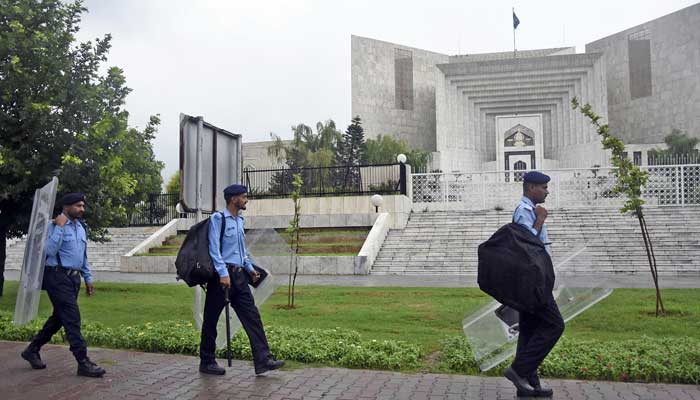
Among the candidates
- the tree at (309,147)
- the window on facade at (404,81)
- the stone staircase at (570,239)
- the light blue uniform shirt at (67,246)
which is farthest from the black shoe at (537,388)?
the window on facade at (404,81)

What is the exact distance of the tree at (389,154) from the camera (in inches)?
1606

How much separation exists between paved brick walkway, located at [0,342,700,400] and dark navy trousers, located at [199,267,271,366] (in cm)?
Result: 23

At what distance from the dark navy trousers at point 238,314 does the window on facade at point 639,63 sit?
49.6 metres

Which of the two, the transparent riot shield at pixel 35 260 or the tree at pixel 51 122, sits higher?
the tree at pixel 51 122

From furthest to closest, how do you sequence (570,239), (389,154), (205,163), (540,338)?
(389,154)
(570,239)
(205,163)
(540,338)

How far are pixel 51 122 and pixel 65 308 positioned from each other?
6297 millimetres

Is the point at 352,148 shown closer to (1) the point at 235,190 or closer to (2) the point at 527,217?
(1) the point at 235,190

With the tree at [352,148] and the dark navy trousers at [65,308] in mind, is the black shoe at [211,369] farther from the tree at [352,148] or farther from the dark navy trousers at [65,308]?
the tree at [352,148]

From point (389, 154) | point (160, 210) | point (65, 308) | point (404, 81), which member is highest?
point (404, 81)

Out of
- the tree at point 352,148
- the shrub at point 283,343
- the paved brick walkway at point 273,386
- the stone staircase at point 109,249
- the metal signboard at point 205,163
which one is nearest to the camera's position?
the paved brick walkway at point 273,386

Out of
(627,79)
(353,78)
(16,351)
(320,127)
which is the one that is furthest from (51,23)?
(627,79)

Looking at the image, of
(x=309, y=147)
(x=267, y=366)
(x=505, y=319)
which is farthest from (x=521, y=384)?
(x=309, y=147)

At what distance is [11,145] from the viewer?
10523mm

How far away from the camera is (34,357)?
5562 mm
